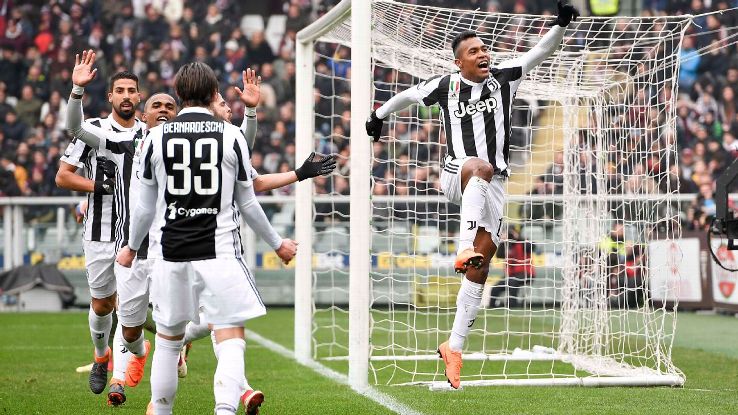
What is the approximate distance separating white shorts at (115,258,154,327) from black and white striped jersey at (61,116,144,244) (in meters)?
0.37

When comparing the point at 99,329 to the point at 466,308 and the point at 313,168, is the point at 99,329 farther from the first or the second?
the point at 313,168

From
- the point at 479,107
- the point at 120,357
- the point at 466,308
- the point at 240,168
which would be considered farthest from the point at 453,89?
the point at 120,357

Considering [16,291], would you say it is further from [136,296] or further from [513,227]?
[136,296]

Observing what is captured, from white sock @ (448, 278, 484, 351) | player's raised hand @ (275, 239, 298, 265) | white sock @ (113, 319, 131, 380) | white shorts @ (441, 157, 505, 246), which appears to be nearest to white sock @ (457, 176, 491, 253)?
white shorts @ (441, 157, 505, 246)

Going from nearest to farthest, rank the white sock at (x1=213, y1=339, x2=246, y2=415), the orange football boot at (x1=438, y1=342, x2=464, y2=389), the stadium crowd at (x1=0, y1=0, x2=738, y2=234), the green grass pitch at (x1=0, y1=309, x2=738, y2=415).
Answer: the white sock at (x1=213, y1=339, x2=246, y2=415)
the green grass pitch at (x1=0, y1=309, x2=738, y2=415)
the orange football boot at (x1=438, y1=342, x2=464, y2=389)
the stadium crowd at (x1=0, y1=0, x2=738, y2=234)

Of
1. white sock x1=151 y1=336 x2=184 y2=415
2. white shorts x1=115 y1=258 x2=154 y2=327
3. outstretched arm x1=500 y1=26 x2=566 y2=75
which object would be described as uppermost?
outstretched arm x1=500 y1=26 x2=566 y2=75

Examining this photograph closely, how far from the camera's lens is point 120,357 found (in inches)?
329

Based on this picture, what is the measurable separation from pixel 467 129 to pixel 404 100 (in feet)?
1.73

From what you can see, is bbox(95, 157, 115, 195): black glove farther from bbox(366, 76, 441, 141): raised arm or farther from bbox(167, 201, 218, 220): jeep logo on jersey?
bbox(167, 201, 218, 220): jeep logo on jersey

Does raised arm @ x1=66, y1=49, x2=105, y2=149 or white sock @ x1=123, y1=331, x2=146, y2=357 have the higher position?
raised arm @ x1=66, y1=49, x2=105, y2=149

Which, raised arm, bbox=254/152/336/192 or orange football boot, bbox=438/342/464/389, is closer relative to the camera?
raised arm, bbox=254/152/336/192

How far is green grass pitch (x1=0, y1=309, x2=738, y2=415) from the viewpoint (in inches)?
301

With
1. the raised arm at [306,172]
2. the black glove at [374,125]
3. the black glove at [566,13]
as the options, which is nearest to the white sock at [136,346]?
the raised arm at [306,172]

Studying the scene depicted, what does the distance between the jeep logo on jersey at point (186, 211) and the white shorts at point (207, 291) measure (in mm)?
222
